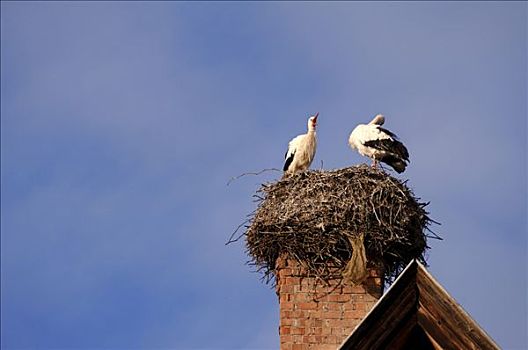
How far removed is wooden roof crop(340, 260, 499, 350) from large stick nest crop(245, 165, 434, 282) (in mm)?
3501

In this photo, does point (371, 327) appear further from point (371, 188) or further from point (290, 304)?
point (371, 188)

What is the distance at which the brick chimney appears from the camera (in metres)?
10.6

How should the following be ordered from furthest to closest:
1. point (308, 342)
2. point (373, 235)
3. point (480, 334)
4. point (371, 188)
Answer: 1. point (371, 188)
2. point (373, 235)
3. point (308, 342)
4. point (480, 334)

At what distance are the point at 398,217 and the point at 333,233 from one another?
76 centimetres

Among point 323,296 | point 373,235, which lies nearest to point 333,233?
point 373,235

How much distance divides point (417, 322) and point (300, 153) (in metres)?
7.58

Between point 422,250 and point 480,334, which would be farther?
point 422,250

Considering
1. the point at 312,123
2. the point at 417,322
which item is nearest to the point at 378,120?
the point at 312,123

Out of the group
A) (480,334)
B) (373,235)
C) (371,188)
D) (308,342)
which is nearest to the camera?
(480,334)

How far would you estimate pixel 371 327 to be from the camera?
300 inches

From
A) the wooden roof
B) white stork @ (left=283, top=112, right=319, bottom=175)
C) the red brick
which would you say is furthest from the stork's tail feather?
the wooden roof

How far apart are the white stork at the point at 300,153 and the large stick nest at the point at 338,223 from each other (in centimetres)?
188

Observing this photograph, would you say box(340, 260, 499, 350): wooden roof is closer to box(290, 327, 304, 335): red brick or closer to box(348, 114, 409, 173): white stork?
box(290, 327, 304, 335): red brick

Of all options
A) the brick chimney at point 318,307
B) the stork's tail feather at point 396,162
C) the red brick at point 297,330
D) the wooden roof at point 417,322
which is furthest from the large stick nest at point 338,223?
the wooden roof at point 417,322
